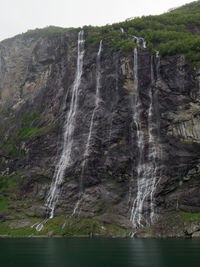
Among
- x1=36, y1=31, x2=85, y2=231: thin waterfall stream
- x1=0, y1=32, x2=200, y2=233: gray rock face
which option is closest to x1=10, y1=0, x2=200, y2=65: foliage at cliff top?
x1=0, y1=32, x2=200, y2=233: gray rock face

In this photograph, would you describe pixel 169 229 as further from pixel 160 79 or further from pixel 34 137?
pixel 34 137

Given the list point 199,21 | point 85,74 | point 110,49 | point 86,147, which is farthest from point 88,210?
point 199,21

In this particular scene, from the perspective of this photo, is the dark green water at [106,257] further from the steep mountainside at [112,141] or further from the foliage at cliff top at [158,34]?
the foliage at cliff top at [158,34]

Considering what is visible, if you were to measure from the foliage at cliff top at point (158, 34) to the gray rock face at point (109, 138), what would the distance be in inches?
99.4

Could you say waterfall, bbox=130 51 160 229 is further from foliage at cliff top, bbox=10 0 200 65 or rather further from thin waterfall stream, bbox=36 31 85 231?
thin waterfall stream, bbox=36 31 85 231

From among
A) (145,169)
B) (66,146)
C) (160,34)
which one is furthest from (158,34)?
(145,169)

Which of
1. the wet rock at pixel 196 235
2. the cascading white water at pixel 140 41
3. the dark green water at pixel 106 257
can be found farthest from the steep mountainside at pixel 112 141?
the dark green water at pixel 106 257

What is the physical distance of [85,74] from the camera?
76062 mm

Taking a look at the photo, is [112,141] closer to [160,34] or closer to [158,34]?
[158,34]

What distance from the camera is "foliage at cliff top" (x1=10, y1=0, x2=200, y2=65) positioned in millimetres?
68875

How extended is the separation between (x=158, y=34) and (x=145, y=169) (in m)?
38.5

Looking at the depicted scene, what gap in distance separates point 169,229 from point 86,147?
24.4 meters

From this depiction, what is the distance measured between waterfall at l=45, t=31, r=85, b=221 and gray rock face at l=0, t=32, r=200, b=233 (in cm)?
111

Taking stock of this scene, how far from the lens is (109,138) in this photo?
63.4m
